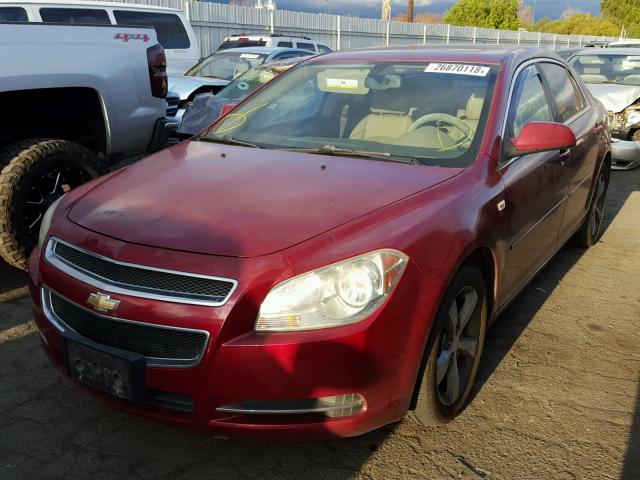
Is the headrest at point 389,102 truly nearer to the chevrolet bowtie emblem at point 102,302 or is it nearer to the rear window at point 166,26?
the chevrolet bowtie emblem at point 102,302

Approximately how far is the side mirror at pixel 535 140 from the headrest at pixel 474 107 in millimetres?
225

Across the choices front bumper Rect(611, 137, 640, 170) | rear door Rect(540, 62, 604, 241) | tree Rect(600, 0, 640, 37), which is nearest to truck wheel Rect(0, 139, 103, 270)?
rear door Rect(540, 62, 604, 241)

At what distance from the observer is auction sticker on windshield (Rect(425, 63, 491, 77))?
3.48 meters

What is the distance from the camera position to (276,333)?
2.16 m

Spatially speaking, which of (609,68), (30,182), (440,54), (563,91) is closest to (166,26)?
(609,68)

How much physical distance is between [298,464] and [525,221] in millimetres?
1689

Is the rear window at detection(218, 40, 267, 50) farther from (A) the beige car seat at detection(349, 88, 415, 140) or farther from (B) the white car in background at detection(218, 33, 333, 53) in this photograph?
(A) the beige car seat at detection(349, 88, 415, 140)

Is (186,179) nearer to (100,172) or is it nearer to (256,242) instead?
(256,242)

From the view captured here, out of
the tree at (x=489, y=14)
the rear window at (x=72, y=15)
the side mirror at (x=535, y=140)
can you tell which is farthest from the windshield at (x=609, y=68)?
the tree at (x=489, y=14)

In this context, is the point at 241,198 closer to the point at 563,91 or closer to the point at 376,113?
the point at 376,113

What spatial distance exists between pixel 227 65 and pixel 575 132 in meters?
7.25

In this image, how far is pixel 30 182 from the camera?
4.14m

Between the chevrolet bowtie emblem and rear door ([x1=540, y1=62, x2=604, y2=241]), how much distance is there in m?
2.95

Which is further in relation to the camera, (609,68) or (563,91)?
(609,68)
